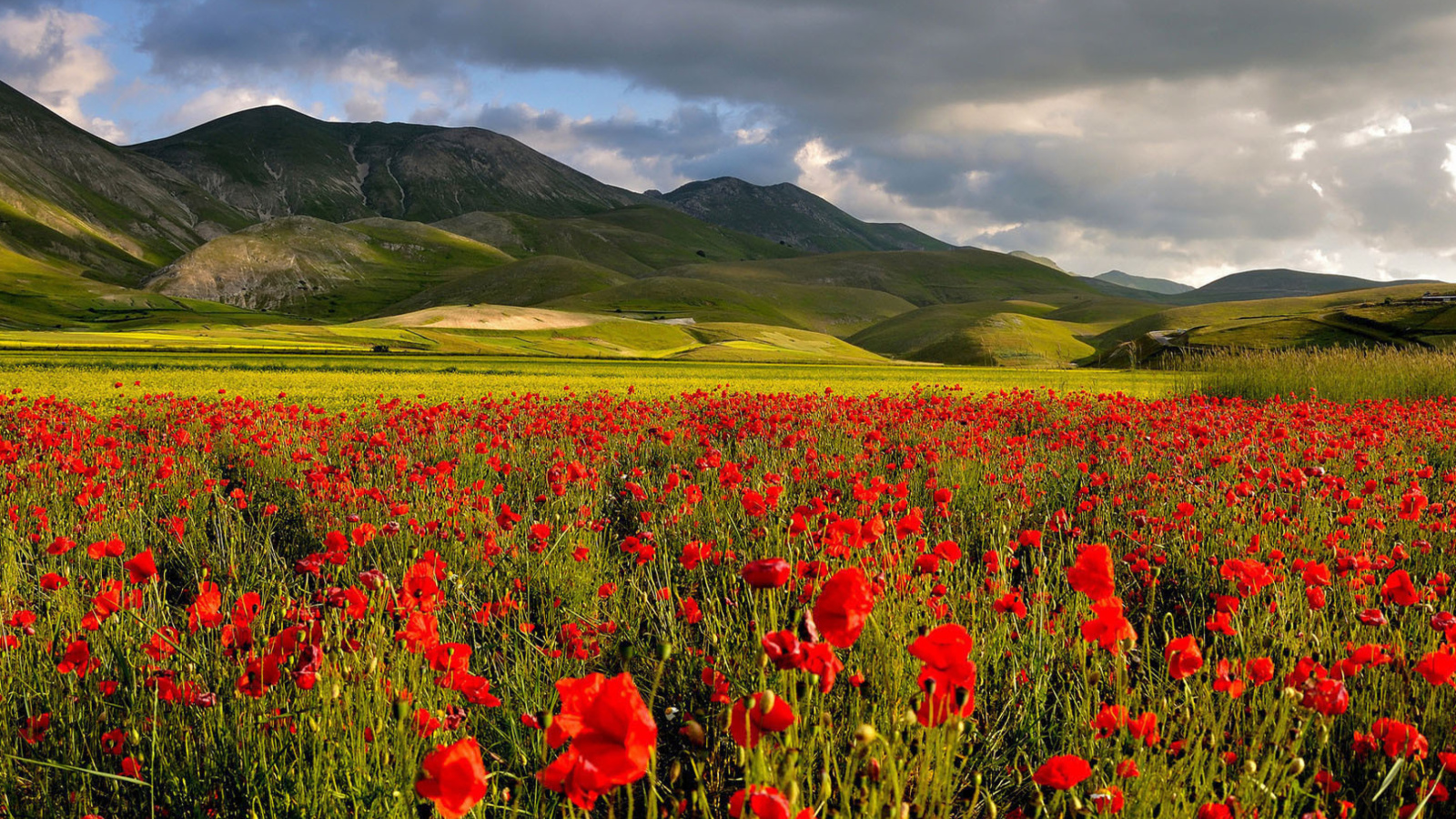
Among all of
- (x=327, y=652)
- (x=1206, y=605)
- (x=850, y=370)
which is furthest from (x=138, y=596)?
(x=850, y=370)

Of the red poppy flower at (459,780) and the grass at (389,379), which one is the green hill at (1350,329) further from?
the red poppy flower at (459,780)

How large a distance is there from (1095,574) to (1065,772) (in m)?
0.53

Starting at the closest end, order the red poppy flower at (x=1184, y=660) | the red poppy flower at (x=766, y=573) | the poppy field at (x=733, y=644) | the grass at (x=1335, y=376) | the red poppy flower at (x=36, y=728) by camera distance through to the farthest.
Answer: the red poppy flower at (x=766, y=573) → the poppy field at (x=733, y=644) → the red poppy flower at (x=1184, y=660) → the red poppy flower at (x=36, y=728) → the grass at (x=1335, y=376)

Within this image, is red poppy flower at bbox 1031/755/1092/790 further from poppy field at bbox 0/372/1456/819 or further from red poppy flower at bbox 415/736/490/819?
red poppy flower at bbox 415/736/490/819

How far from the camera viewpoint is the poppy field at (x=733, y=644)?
1879 mm

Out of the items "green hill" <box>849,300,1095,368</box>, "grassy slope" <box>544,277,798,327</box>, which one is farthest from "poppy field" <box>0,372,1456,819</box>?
"grassy slope" <box>544,277,798,327</box>

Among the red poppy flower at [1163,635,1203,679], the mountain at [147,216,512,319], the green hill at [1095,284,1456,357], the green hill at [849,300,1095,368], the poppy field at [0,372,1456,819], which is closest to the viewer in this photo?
the poppy field at [0,372,1456,819]

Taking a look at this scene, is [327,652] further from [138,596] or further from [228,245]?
[228,245]

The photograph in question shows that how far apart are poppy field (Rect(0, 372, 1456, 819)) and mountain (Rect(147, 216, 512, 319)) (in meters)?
167

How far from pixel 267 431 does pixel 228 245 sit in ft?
603

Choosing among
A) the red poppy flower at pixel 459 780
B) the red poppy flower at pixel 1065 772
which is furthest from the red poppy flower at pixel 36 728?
the red poppy flower at pixel 1065 772

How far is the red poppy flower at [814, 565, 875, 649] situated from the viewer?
1.41 metres

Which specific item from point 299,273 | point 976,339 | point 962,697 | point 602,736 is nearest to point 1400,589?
point 962,697

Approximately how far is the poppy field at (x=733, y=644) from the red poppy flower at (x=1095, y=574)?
0.04 ft
